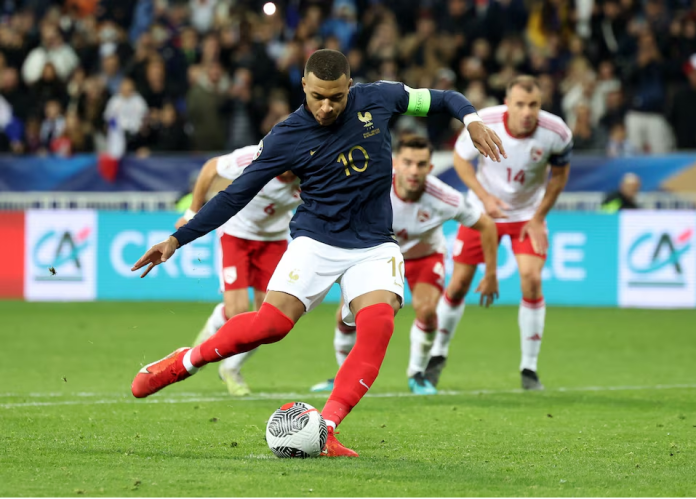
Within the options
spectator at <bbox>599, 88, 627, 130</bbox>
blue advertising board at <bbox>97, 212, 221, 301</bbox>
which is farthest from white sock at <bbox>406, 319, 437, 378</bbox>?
spectator at <bbox>599, 88, 627, 130</bbox>

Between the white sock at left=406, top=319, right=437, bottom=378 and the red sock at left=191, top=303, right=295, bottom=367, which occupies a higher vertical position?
the red sock at left=191, top=303, right=295, bottom=367

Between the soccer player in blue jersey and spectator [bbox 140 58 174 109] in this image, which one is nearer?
the soccer player in blue jersey

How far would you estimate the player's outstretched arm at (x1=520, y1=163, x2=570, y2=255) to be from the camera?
9.96 m

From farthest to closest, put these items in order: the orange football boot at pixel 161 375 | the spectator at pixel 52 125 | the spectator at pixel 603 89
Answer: the spectator at pixel 52 125
the spectator at pixel 603 89
the orange football boot at pixel 161 375

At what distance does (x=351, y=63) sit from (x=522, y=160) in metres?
9.19

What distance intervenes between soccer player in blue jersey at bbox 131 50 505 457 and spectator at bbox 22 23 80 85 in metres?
14.5

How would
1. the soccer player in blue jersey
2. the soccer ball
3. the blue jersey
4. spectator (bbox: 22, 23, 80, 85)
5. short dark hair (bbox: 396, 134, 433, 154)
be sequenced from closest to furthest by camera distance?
1. the soccer ball
2. the soccer player in blue jersey
3. the blue jersey
4. short dark hair (bbox: 396, 134, 433, 154)
5. spectator (bbox: 22, 23, 80, 85)

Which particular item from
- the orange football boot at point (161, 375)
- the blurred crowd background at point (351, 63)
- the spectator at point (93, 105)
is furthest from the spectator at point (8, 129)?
the orange football boot at point (161, 375)

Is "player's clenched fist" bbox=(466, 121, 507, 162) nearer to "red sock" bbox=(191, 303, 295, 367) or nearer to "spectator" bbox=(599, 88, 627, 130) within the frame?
"red sock" bbox=(191, 303, 295, 367)

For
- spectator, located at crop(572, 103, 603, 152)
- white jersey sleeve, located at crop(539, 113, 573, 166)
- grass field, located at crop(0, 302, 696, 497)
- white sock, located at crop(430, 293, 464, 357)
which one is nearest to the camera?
grass field, located at crop(0, 302, 696, 497)

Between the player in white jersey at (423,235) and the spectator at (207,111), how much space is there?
369 inches

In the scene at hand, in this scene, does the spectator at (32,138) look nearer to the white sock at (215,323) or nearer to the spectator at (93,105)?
the spectator at (93,105)

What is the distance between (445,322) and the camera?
10477 millimetres

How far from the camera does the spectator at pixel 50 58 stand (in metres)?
20.6
